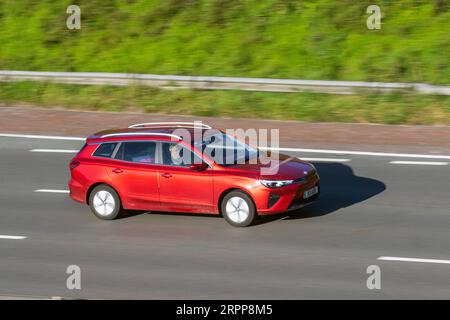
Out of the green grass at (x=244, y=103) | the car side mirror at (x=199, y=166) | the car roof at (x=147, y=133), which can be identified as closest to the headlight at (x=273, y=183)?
the car side mirror at (x=199, y=166)

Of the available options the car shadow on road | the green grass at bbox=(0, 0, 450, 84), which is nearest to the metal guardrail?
the green grass at bbox=(0, 0, 450, 84)

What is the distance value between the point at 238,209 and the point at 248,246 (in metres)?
1.00

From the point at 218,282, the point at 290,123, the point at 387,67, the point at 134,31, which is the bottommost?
the point at 218,282

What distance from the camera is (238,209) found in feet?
48.3

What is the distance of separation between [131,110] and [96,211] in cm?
804

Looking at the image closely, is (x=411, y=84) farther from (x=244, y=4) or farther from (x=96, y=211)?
(x=96, y=211)

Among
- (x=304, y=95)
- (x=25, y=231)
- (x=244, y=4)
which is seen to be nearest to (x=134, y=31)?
(x=244, y=4)

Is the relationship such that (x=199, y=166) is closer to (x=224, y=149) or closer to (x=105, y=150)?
(x=224, y=149)

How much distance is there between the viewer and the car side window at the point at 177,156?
14953 mm

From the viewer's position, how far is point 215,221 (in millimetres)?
15156

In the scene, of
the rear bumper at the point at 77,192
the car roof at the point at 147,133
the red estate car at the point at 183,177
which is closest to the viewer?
the red estate car at the point at 183,177

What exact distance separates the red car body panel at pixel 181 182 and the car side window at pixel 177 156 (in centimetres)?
7

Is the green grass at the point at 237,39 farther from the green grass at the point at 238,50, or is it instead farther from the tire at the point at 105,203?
the tire at the point at 105,203

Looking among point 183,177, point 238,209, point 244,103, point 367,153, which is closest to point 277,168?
point 238,209
